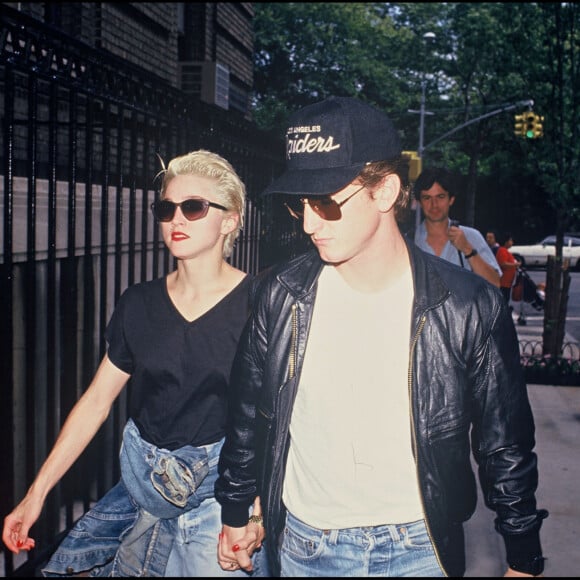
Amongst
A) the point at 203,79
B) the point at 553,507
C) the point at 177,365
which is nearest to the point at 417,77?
the point at 203,79

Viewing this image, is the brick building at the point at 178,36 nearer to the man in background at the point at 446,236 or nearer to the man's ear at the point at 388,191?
the man in background at the point at 446,236

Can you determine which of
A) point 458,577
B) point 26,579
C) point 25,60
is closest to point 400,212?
point 458,577

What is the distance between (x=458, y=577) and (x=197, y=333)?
4.21 ft

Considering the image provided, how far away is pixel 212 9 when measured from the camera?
12.8 m

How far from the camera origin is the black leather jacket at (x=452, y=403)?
2682 mm

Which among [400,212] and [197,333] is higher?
[400,212]

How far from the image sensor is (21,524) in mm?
3092

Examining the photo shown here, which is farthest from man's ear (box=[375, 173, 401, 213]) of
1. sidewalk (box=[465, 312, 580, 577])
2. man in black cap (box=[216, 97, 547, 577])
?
sidewalk (box=[465, 312, 580, 577])

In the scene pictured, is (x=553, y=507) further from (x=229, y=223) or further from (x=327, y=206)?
(x=327, y=206)

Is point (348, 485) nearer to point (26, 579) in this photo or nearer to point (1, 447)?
point (1, 447)

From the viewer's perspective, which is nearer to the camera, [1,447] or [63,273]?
[1,447]

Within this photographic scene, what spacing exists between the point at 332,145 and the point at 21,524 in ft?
5.73

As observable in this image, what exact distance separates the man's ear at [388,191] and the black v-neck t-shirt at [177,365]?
0.82m

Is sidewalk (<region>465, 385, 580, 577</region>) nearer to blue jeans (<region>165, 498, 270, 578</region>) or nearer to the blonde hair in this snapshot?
blue jeans (<region>165, 498, 270, 578</region>)
